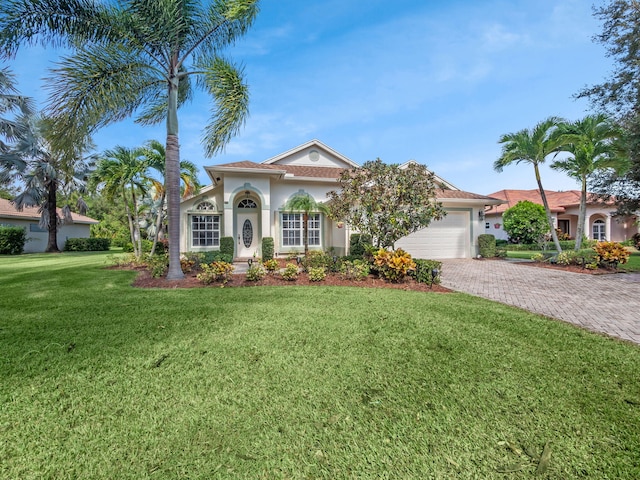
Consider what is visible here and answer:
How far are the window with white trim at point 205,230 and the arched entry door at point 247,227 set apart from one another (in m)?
1.09

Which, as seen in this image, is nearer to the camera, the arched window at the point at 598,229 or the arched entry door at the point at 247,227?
the arched entry door at the point at 247,227

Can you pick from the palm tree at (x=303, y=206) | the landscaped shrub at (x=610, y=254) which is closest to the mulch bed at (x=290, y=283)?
the palm tree at (x=303, y=206)

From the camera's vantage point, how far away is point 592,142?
41.0 ft

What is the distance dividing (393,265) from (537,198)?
29259 mm

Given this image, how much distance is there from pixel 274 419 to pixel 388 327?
252 centimetres

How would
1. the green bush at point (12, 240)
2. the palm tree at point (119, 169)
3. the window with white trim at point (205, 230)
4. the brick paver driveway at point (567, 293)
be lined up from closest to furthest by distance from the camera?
1. the brick paver driveway at point (567, 293)
2. the palm tree at point (119, 169)
3. the window with white trim at point (205, 230)
4. the green bush at point (12, 240)

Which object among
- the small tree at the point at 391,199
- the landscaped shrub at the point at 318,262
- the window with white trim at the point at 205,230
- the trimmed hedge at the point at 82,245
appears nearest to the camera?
the small tree at the point at 391,199

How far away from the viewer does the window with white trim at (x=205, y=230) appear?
14.6m

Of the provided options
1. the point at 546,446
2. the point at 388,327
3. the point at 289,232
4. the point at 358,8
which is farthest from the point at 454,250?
the point at 546,446

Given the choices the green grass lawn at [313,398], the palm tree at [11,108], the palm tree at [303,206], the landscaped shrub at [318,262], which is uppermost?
the palm tree at [11,108]

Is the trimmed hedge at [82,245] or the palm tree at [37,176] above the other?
the palm tree at [37,176]

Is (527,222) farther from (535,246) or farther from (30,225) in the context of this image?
(30,225)

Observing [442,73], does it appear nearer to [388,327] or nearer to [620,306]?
[620,306]

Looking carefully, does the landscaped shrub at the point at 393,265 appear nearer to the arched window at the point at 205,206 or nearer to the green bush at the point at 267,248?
the green bush at the point at 267,248
